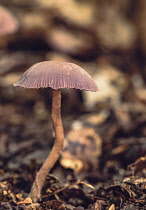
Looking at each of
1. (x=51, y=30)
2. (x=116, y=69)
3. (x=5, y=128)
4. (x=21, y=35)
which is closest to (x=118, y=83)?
(x=116, y=69)

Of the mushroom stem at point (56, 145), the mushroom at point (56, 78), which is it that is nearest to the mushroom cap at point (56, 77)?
the mushroom at point (56, 78)

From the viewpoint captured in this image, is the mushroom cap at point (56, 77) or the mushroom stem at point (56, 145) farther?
the mushroom stem at point (56, 145)

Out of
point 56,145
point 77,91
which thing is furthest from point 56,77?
point 77,91

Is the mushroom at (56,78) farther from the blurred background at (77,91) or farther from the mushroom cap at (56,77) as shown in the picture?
Answer: the blurred background at (77,91)

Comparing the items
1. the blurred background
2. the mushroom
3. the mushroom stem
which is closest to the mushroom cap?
the mushroom

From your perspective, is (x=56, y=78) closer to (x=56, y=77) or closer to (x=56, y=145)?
(x=56, y=77)

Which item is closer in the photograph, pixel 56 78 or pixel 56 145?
pixel 56 78

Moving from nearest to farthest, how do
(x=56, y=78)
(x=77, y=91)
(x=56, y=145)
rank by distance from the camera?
(x=56, y=78) → (x=56, y=145) → (x=77, y=91)

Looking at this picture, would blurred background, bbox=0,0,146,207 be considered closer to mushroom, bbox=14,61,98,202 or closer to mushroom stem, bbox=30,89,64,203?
mushroom stem, bbox=30,89,64,203
